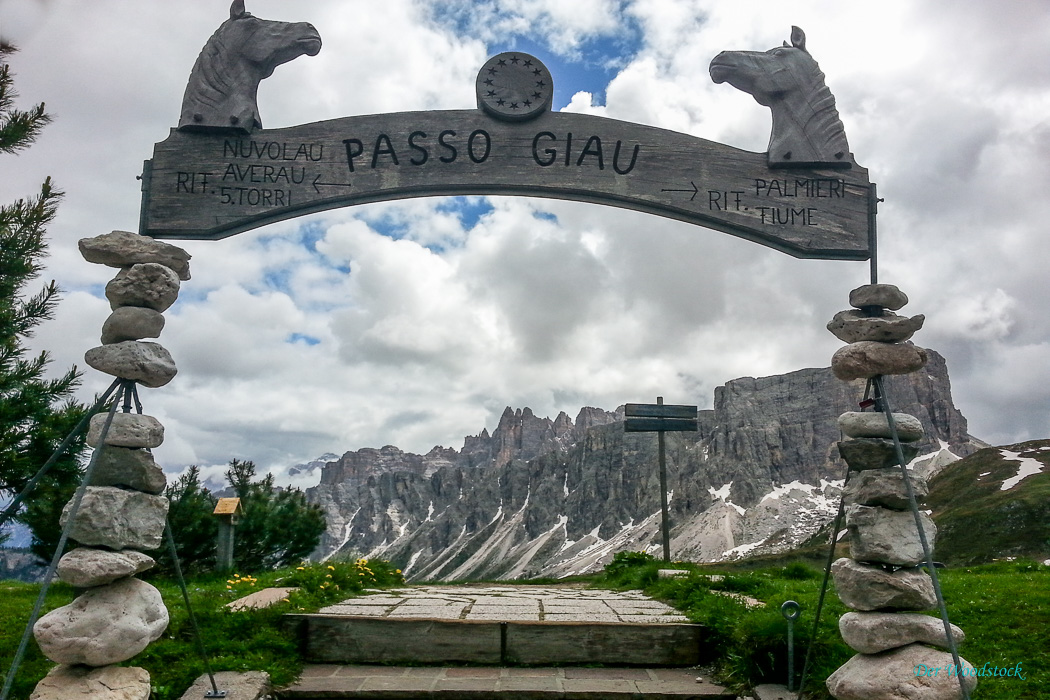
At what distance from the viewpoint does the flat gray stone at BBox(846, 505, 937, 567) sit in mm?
4375

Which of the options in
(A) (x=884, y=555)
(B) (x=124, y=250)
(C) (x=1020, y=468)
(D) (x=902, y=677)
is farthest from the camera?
(C) (x=1020, y=468)

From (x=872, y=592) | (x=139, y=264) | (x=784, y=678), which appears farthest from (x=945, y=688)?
(x=139, y=264)

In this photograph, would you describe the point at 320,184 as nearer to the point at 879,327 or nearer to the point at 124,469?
the point at 124,469

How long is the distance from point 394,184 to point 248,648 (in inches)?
142

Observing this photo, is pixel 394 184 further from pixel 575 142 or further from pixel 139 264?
pixel 139 264

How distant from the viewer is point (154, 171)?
228 inches

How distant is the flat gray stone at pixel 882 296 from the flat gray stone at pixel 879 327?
0.26 ft

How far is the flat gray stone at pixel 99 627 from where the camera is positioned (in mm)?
4246

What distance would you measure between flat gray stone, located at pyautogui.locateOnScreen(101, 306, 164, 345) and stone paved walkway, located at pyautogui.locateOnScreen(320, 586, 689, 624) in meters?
2.82

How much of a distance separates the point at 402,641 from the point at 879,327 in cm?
406

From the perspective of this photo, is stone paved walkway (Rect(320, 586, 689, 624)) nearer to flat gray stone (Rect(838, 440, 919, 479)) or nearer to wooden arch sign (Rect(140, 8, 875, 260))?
flat gray stone (Rect(838, 440, 919, 479))

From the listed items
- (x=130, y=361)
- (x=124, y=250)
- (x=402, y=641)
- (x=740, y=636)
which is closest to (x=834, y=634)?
(x=740, y=636)

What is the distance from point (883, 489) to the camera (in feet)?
14.7

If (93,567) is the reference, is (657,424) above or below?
above
